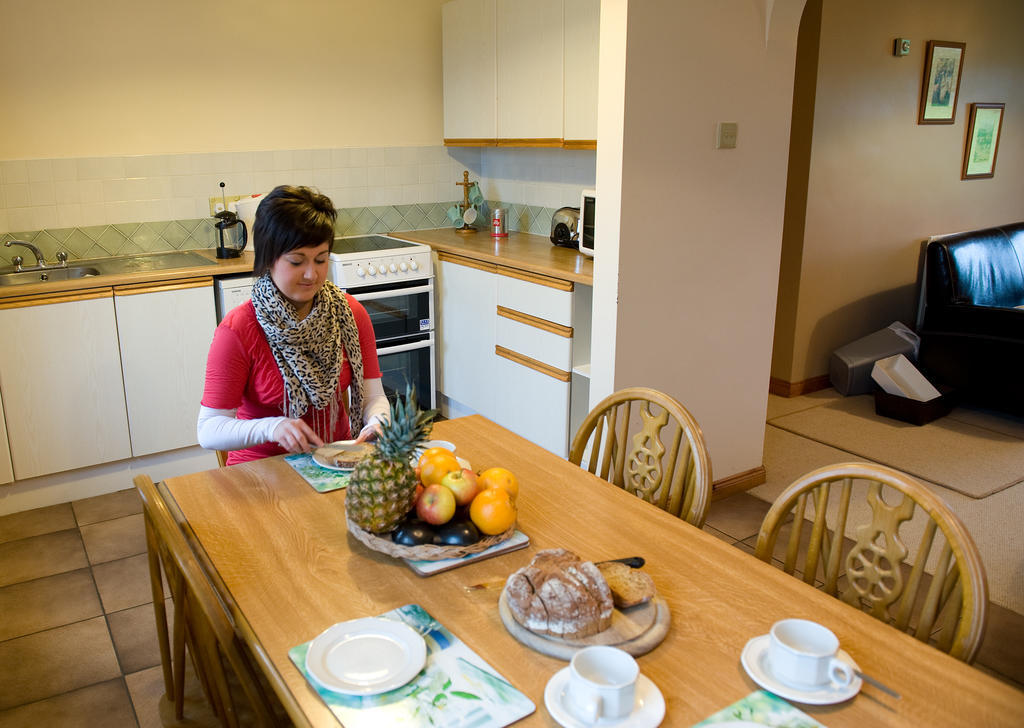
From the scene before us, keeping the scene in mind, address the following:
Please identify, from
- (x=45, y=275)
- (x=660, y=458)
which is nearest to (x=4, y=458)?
(x=45, y=275)

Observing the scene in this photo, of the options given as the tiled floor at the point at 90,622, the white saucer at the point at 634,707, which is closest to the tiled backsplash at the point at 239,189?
the tiled floor at the point at 90,622

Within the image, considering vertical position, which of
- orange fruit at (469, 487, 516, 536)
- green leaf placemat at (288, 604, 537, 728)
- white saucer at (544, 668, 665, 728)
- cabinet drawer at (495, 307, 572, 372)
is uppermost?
orange fruit at (469, 487, 516, 536)

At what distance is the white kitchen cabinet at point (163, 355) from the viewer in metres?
3.43

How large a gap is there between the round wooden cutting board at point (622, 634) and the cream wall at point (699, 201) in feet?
5.77

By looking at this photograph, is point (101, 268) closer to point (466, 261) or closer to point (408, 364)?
point (408, 364)

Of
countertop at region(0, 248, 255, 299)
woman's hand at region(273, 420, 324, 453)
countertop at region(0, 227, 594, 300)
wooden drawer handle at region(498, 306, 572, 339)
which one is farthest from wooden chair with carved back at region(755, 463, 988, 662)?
countertop at region(0, 248, 255, 299)

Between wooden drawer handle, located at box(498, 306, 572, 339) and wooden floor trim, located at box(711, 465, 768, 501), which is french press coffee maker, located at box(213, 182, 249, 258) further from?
wooden floor trim, located at box(711, 465, 768, 501)

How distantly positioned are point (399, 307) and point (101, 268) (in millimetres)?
1337

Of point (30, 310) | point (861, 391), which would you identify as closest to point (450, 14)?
point (30, 310)

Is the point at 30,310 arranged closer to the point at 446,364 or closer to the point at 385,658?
the point at 446,364

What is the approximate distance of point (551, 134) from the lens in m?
3.81

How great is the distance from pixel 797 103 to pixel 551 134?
Result: 155cm

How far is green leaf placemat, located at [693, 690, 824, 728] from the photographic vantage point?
109 cm

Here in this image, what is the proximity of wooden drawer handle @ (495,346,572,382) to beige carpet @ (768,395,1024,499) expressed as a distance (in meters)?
1.51
